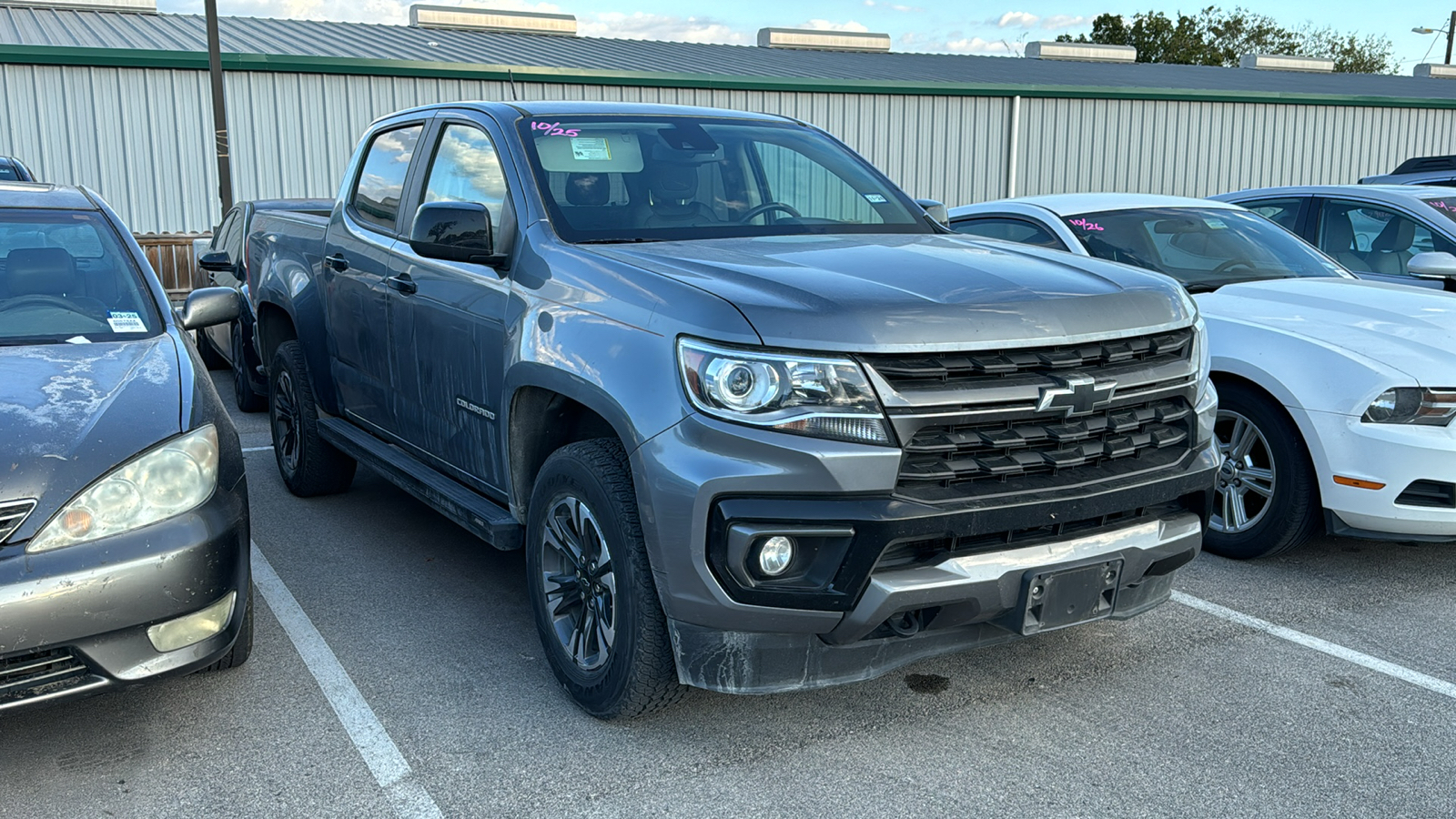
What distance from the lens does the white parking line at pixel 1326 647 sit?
3.88 meters

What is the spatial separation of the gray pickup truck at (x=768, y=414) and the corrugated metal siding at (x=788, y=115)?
1520cm

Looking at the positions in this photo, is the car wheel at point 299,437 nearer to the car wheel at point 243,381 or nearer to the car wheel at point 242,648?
the car wheel at point 242,648

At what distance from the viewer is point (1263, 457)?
5105 millimetres

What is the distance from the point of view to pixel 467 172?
4.50 m

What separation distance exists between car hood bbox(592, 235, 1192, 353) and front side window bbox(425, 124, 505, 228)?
0.71 m

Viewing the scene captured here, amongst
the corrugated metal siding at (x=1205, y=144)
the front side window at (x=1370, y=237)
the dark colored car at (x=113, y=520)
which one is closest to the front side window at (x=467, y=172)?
the dark colored car at (x=113, y=520)

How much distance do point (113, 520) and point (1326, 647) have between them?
3.93 m

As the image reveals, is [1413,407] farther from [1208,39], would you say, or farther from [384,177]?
[1208,39]

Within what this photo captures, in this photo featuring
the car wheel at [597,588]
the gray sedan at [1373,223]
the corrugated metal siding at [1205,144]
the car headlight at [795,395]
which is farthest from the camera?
the corrugated metal siding at [1205,144]

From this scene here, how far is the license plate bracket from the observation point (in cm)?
312

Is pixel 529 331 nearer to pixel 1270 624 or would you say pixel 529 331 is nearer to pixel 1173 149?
pixel 1270 624

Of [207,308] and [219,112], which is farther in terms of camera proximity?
Result: [219,112]

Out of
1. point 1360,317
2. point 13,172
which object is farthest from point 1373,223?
point 13,172

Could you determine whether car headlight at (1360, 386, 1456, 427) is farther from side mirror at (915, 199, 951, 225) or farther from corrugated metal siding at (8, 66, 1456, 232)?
corrugated metal siding at (8, 66, 1456, 232)
